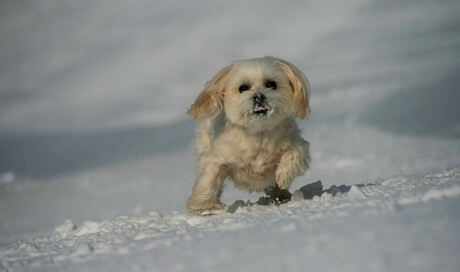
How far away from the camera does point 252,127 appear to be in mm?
6039

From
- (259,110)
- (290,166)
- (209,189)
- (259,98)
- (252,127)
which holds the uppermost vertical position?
(259,98)

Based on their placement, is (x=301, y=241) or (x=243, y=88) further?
(x=243, y=88)

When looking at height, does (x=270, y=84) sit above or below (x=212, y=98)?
above

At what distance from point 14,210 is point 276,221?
25.2 feet

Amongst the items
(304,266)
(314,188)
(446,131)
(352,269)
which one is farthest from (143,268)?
(446,131)

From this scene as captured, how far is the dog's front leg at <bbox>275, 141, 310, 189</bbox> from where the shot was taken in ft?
19.8

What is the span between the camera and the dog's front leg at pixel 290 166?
19.8 ft

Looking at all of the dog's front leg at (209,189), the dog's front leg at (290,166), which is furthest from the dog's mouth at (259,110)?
the dog's front leg at (209,189)

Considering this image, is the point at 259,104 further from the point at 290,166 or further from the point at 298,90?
the point at 290,166

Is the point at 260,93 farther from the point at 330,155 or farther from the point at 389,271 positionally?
the point at 330,155

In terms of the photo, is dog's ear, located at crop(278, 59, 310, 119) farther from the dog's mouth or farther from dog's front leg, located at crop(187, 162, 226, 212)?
dog's front leg, located at crop(187, 162, 226, 212)

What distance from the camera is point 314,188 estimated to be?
6.61 meters

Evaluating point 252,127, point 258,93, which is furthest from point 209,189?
point 258,93

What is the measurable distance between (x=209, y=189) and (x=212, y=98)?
809 mm
